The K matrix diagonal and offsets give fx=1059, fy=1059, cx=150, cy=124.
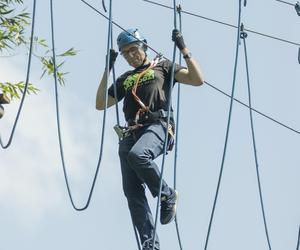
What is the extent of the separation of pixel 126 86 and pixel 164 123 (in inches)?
12.0

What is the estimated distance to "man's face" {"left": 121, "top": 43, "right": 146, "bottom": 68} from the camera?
543 cm

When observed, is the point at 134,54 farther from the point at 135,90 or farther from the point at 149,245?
the point at 149,245

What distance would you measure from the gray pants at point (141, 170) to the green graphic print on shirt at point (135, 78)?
0.23 meters

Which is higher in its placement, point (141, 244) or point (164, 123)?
point (164, 123)

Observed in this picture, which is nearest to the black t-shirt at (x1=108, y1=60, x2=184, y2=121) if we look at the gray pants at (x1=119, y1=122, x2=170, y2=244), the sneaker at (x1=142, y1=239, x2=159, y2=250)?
the gray pants at (x1=119, y1=122, x2=170, y2=244)

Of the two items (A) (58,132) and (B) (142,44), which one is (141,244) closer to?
(A) (58,132)

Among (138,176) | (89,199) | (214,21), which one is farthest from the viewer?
(214,21)

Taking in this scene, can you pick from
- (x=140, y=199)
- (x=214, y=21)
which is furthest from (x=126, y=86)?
(x=214, y=21)

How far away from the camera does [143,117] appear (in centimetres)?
533

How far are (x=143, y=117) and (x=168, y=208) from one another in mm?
485

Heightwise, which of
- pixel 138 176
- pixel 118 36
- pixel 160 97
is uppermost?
pixel 118 36

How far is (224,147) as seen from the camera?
4.97 metres

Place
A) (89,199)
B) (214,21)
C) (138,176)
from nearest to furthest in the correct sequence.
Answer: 1. (89,199)
2. (138,176)
3. (214,21)

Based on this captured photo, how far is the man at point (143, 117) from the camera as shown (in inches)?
204
